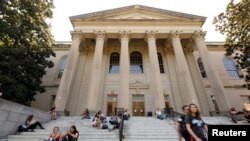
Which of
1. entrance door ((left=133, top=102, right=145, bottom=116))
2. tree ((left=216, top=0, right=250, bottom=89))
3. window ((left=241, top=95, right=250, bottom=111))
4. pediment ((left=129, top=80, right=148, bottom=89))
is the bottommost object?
entrance door ((left=133, top=102, right=145, bottom=116))

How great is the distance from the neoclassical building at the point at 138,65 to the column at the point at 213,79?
0.09 metres

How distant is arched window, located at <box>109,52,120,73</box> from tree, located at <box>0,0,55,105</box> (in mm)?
7888

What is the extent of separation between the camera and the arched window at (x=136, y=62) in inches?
911

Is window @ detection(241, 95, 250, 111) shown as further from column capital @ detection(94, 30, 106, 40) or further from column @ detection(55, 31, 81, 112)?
column @ detection(55, 31, 81, 112)

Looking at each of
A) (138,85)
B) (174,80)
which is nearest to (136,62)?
(138,85)

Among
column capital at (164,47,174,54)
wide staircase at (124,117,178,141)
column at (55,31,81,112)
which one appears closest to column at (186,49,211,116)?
column capital at (164,47,174,54)

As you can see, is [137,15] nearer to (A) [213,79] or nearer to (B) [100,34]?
(B) [100,34]

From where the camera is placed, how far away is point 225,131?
2.98 meters

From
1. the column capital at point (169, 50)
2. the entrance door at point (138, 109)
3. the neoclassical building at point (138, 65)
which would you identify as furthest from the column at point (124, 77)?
the column capital at point (169, 50)

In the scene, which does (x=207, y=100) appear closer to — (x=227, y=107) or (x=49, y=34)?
(x=227, y=107)

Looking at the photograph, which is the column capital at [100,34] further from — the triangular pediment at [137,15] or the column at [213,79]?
the column at [213,79]

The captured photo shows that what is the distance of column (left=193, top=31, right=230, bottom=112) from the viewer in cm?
1683

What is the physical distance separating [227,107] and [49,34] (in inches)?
697

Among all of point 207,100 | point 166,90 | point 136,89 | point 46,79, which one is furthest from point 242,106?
point 46,79
